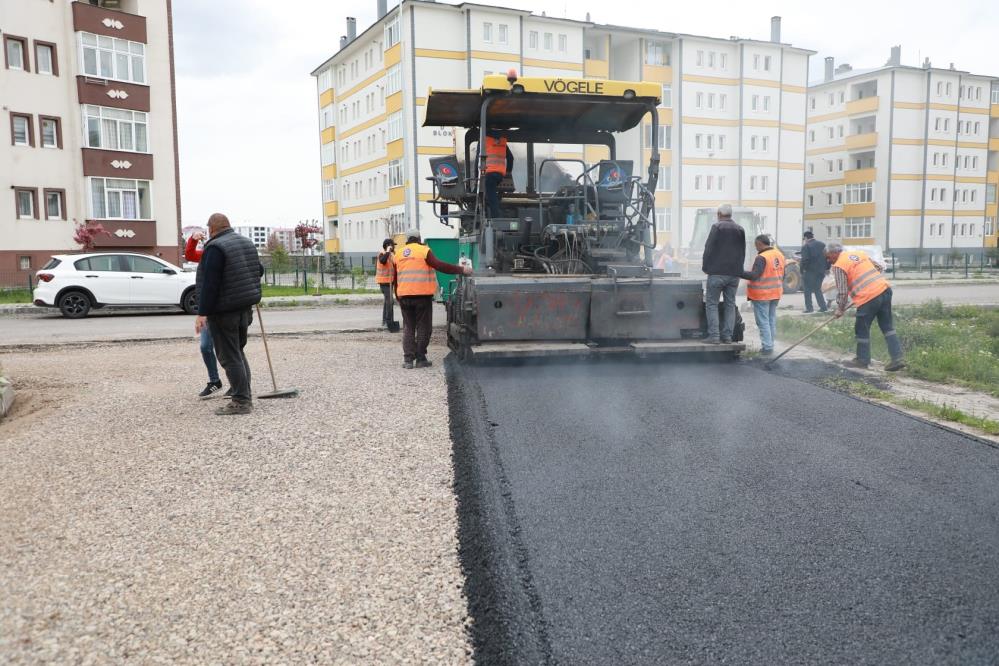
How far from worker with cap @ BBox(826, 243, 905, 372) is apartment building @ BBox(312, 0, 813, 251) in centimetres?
3424

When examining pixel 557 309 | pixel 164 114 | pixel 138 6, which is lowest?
pixel 557 309

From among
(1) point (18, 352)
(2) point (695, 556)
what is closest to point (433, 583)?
(2) point (695, 556)

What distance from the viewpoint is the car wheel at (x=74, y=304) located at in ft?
57.8

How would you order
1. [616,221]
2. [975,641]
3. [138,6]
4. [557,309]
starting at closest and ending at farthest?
1. [975,641]
2. [557,309]
3. [616,221]
4. [138,6]

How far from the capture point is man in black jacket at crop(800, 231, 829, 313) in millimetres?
16047

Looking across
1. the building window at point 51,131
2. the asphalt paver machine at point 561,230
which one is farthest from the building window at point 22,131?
the asphalt paver machine at point 561,230

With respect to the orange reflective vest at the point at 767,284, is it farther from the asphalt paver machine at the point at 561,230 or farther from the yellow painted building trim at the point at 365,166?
the yellow painted building trim at the point at 365,166

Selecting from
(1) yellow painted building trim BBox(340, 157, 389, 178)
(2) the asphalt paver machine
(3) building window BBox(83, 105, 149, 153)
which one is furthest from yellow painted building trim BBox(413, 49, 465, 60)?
(2) the asphalt paver machine

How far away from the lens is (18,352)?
11.7 m

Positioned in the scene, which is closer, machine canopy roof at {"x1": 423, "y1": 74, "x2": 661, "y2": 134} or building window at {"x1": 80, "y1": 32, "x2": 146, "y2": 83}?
machine canopy roof at {"x1": 423, "y1": 74, "x2": 661, "y2": 134}

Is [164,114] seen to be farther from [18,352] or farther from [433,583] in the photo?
[433,583]

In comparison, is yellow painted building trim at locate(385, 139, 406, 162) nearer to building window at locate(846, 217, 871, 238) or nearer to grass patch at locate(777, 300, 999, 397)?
grass patch at locate(777, 300, 999, 397)

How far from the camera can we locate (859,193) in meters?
58.2

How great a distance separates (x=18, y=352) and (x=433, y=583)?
10527 mm
